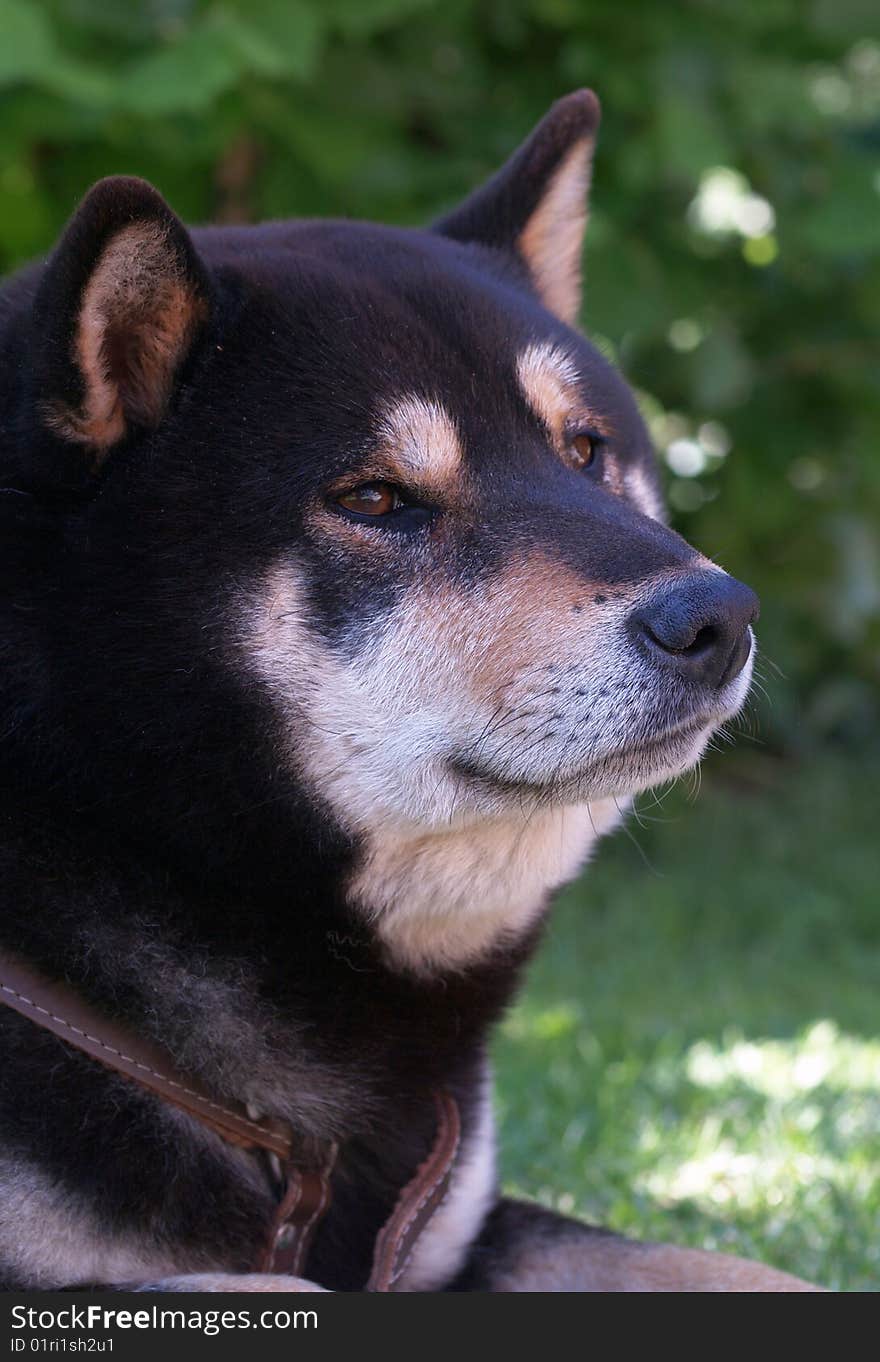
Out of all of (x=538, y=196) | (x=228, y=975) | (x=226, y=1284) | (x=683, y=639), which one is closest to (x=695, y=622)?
(x=683, y=639)

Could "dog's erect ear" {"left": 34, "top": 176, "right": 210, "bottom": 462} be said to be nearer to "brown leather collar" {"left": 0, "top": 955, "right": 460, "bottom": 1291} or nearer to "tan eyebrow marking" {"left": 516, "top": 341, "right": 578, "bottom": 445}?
"tan eyebrow marking" {"left": 516, "top": 341, "right": 578, "bottom": 445}

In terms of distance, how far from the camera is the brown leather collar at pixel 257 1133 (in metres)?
2.52

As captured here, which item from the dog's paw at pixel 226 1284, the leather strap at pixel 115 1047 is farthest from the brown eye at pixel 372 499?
the dog's paw at pixel 226 1284

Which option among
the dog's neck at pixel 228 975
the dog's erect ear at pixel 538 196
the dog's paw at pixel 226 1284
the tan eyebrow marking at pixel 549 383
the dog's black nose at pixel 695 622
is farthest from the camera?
the dog's erect ear at pixel 538 196

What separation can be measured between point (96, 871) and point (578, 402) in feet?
3.75

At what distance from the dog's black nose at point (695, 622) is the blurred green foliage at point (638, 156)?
9.46 ft

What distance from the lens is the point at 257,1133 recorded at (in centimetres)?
262

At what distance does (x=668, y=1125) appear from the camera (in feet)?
13.0

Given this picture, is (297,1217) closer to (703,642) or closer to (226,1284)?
(226,1284)

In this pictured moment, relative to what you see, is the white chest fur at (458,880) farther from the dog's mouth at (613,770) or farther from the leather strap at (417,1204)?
the leather strap at (417,1204)

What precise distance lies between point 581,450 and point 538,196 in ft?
2.42

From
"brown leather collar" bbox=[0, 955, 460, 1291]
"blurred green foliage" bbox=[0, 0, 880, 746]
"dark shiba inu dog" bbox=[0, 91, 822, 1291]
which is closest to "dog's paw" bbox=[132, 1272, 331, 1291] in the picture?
"dark shiba inu dog" bbox=[0, 91, 822, 1291]

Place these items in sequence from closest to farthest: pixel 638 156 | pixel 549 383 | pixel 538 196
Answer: pixel 549 383 → pixel 538 196 → pixel 638 156

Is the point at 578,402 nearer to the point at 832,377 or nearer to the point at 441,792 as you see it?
the point at 441,792
